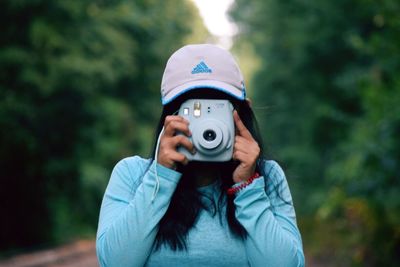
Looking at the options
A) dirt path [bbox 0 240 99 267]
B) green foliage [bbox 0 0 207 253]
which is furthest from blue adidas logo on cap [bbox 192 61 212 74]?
green foliage [bbox 0 0 207 253]

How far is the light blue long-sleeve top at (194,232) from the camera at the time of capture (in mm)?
1956

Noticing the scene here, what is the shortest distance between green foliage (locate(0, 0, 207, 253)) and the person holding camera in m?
10.1

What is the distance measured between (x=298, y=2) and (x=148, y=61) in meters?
5.53

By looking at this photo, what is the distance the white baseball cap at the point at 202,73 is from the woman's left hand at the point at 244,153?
0.10 m

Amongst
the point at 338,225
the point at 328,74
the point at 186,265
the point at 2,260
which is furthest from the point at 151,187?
the point at 328,74

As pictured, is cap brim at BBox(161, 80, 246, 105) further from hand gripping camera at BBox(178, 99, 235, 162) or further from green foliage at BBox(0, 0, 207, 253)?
green foliage at BBox(0, 0, 207, 253)

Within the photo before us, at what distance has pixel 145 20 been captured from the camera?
17.5 metres

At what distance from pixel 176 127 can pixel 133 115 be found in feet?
61.2

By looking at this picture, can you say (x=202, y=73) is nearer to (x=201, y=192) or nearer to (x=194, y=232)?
(x=201, y=192)

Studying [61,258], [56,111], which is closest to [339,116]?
[61,258]

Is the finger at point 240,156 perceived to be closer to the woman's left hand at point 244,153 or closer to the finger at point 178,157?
the woman's left hand at point 244,153

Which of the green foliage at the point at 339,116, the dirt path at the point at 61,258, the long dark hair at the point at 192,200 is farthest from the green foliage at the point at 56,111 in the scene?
the long dark hair at the point at 192,200

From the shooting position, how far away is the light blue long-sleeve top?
6.42 feet

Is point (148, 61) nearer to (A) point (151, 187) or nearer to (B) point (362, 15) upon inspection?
(B) point (362, 15)
